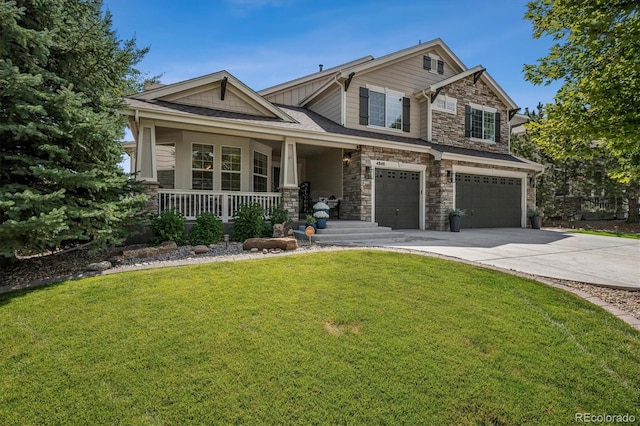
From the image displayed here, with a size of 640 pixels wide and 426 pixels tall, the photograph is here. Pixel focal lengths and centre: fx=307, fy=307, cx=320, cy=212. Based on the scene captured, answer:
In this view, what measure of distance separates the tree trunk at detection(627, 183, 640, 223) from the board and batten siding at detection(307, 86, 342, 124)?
16684 millimetres

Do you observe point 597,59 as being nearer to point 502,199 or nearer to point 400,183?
point 400,183

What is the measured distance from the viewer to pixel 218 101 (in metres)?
10.0

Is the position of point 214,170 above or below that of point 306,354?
above

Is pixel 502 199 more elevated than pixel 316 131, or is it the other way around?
pixel 316 131

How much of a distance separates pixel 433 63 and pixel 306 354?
14893mm

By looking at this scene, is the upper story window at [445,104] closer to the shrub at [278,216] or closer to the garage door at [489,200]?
the garage door at [489,200]

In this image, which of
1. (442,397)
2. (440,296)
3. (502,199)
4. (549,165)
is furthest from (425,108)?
(442,397)

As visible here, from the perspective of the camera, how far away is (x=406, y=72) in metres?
13.4

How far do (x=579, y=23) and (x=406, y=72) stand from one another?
33.2ft

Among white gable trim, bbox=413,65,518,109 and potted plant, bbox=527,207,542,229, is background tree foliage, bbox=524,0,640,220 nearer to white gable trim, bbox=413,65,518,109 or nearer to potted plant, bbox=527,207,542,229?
white gable trim, bbox=413,65,518,109

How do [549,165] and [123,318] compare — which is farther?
[549,165]

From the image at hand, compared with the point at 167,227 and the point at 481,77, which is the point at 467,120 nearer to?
the point at 481,77

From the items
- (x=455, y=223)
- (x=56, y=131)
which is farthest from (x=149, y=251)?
(x=455, y=223)

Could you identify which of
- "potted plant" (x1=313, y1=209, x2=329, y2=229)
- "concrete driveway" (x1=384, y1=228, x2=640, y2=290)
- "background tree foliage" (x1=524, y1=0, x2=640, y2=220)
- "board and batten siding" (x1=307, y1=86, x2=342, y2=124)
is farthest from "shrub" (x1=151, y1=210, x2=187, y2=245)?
"background tree foliage" (x1=524, y1=0, x2=640, y2=220)
